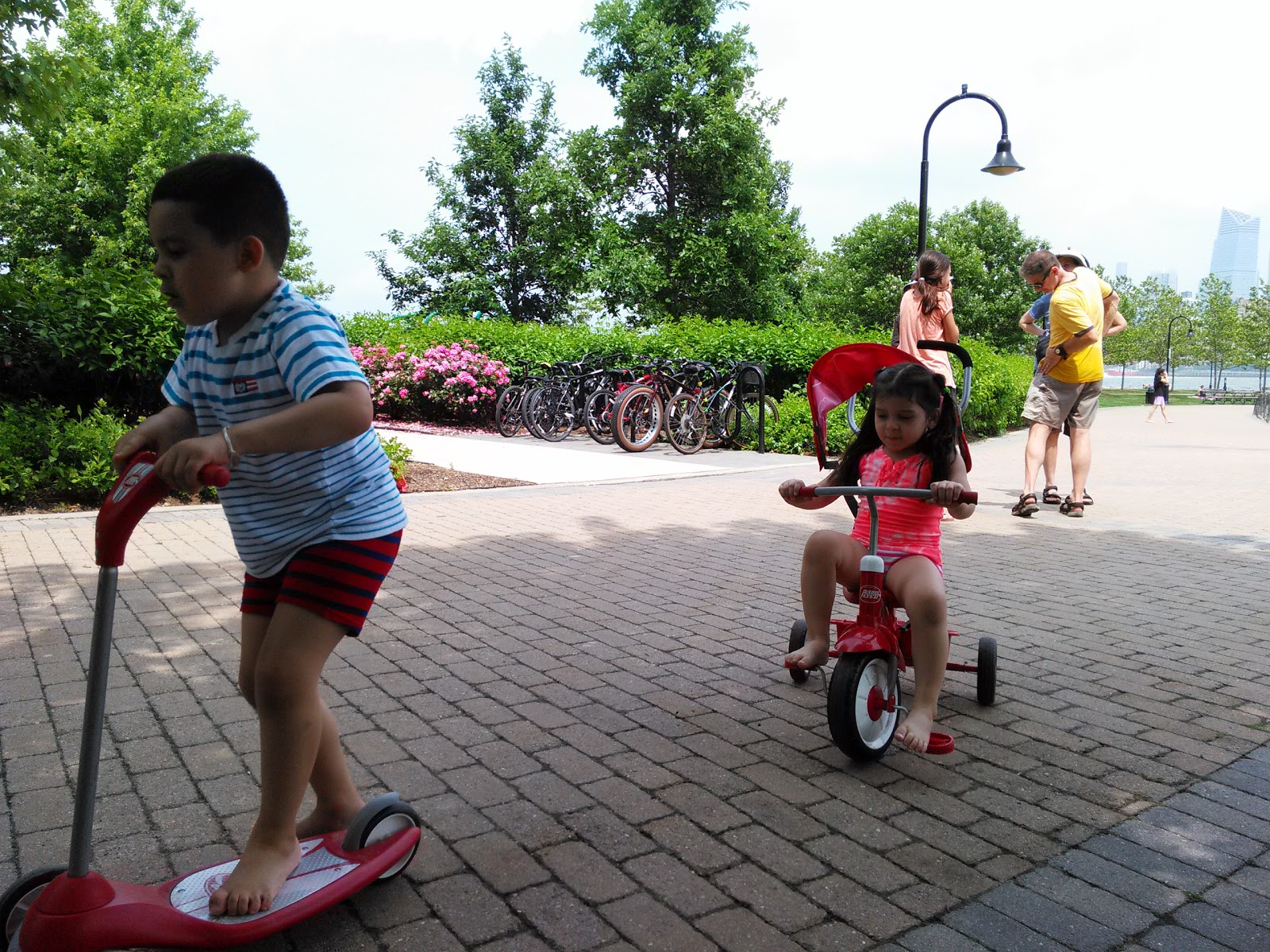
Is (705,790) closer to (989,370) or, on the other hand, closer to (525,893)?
(525,893)

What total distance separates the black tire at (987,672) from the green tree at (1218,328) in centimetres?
6926

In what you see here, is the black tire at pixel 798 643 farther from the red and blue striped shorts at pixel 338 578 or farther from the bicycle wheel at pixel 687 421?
the bicycle wheel at pixel 687 421

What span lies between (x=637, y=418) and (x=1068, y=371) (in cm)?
660

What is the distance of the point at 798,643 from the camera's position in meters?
4.11

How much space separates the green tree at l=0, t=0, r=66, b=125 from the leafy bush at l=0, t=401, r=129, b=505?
3.36m

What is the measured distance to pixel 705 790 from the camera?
9.89ft

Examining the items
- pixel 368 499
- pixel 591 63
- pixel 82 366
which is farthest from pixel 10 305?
pixel 591 63

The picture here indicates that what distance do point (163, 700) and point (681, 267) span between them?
93.3 ft

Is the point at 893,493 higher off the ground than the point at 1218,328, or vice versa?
the point at 1218,328

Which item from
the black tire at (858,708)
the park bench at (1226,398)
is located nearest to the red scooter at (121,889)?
the black tire at (858,708)

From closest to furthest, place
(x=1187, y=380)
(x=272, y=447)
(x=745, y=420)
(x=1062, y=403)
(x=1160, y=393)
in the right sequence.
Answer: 1. (x=272, y=447)
2. (x=1062, y=403)
3. (x=745, y=420)
4. (x=1160, y=393)
5. (x=1187, y=380)

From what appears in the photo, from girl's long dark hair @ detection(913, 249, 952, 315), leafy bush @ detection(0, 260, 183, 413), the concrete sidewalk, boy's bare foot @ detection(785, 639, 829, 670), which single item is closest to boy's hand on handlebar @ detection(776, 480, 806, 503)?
boy's bare foot @ detection(785, 639, 829, 670)

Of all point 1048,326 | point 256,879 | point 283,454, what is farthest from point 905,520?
point 1048,326

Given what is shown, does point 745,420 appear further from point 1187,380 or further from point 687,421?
point 1187,380
